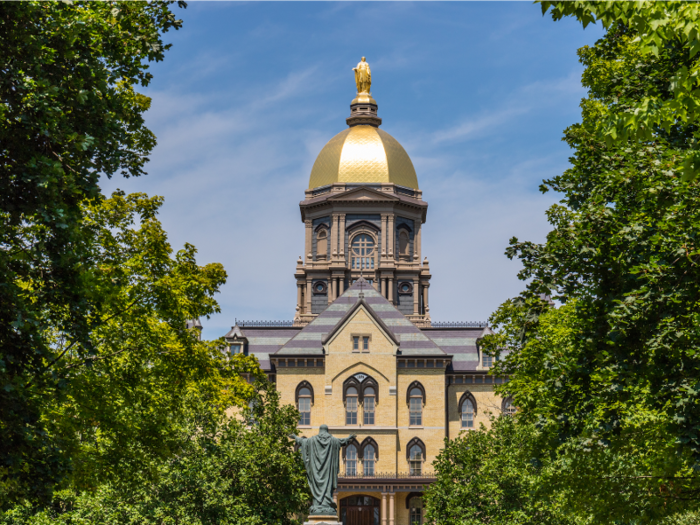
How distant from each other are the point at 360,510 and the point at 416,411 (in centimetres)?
771

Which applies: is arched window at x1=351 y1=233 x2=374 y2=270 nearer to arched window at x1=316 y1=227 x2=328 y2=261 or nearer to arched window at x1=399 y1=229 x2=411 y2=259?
arched window at x1=316 y1=227 x2=328 y2=261

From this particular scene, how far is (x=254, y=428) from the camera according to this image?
3525 cm

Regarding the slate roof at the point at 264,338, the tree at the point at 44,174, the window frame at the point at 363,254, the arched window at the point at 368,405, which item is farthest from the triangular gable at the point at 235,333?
the tree at the point at 44,174

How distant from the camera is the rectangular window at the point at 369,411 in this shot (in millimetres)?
59562

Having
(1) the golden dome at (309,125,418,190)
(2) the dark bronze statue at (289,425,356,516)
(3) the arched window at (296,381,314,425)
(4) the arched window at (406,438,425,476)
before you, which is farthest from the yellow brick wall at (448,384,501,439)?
(2) the dark bronze statue at (289,425,356,516)

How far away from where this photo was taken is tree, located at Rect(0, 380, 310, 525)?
28750mm

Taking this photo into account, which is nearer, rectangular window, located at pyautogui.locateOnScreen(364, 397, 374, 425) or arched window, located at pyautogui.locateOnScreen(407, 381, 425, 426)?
rectangular window, located at pyautogui.locateOnScreen(364, 397, 374, 425)

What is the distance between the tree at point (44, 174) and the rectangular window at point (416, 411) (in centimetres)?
4706

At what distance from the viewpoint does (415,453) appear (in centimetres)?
5966

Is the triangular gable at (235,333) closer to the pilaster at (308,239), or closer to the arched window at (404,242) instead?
the pilaster at (308,239)

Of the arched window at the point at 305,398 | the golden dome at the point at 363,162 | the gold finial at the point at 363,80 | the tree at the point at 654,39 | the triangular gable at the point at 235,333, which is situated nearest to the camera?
the tree at the point at 654,39

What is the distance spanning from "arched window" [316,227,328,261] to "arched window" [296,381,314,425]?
20.9 metres

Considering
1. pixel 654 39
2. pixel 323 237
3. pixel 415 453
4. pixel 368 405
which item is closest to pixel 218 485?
pixel 654 39

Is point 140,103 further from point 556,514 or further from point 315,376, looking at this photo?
point 315,376
